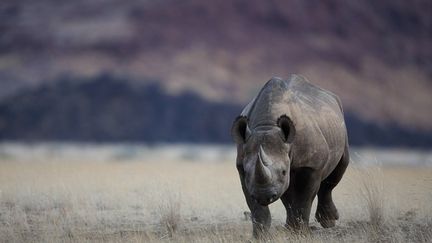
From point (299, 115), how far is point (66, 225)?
3.16 metres

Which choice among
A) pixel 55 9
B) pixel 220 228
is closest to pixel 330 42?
pixel 55 9

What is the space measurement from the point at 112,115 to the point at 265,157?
53527 millimetres

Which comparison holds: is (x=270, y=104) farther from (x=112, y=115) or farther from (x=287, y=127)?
(x=112, y=115)

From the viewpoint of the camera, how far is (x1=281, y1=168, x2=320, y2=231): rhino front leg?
10.5m

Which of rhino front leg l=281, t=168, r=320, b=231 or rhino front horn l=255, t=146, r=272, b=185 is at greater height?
rhino front horn l=255, t=146, r=272, b=185

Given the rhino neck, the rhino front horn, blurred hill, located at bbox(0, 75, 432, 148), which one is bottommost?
blurred hill, located at bbox(0, 75, 432, 148)

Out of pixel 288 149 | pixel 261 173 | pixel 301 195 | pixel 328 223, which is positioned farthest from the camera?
pixel 328 223

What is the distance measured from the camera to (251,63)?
63.9 meters

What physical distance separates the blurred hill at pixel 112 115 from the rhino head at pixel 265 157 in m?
50.5

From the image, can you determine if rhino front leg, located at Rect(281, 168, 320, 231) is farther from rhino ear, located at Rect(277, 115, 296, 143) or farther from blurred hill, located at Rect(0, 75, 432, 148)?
blurred hill, located at Rect(0, 75, 432, 148)

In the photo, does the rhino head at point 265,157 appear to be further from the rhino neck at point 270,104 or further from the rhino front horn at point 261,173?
the rhino neck at point 270,104

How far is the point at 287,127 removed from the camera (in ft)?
32.7

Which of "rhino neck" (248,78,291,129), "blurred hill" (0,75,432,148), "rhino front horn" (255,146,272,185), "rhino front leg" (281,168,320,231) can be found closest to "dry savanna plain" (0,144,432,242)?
"rhino front leg" (281,168,320,231)

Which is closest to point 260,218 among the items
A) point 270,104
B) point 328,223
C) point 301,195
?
point 301,195
